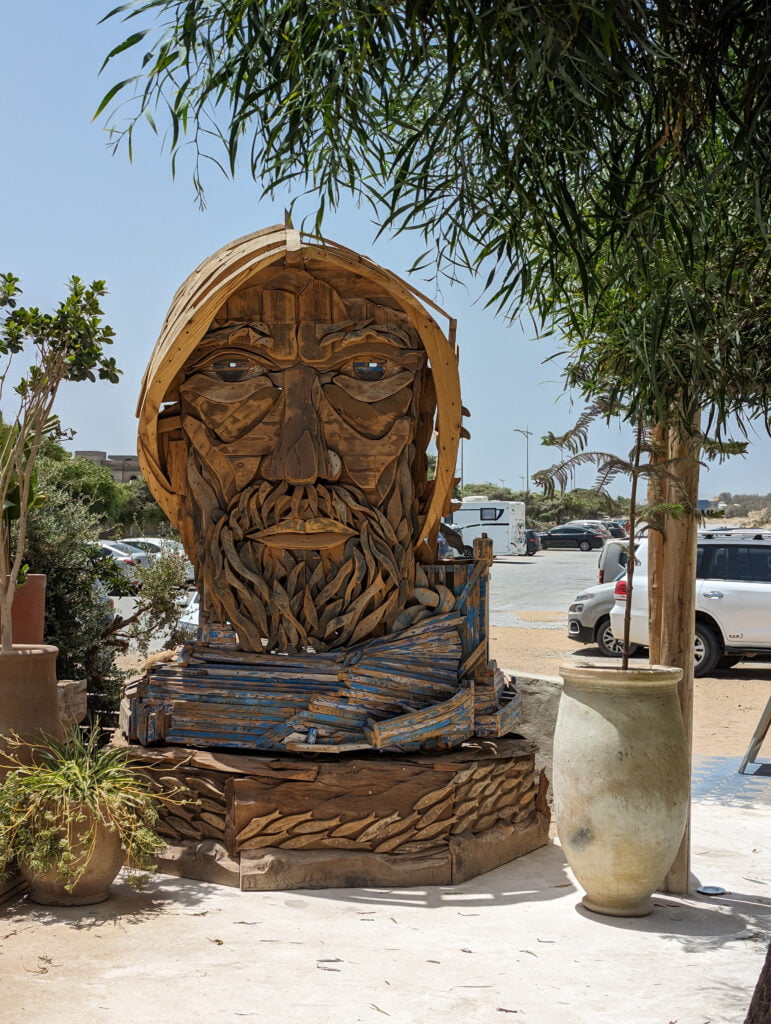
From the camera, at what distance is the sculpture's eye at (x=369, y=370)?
5.41m

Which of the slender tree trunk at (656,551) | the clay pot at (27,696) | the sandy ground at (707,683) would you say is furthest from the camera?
the sandy ground at (707,683)

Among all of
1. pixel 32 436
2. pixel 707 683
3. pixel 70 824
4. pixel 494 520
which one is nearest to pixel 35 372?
pixel 32 436

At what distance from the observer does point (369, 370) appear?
5.42 metres

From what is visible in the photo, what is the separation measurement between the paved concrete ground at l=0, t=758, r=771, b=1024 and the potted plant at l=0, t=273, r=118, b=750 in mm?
851

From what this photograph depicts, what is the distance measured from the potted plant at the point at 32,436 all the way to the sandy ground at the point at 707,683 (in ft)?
11.9

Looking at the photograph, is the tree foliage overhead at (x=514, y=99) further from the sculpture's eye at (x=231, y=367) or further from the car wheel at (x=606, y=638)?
the car wheel at (x=606, y=638)

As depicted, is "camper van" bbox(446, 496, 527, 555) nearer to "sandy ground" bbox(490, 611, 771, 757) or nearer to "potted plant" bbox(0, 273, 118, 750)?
"sandy ground" bbox(490, 611, 771, 757)

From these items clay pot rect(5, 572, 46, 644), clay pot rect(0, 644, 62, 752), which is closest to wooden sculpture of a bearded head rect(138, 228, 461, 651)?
clay pot rect(0, 644, 62, 752)

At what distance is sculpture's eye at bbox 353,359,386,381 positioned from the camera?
5406 millimetres

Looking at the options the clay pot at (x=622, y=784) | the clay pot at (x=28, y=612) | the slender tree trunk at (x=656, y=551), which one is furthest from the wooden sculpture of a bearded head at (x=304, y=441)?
the clay pot at (x=28, y=612)

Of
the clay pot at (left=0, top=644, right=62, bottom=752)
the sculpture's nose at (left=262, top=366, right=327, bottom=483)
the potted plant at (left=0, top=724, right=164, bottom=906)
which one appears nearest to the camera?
the potted plant at (left=0, top=724, right=164, bottom=906)

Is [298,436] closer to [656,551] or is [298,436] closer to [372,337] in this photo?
[372,337]

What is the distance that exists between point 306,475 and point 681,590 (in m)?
1.94

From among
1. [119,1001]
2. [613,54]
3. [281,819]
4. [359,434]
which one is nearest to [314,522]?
[359,434]
